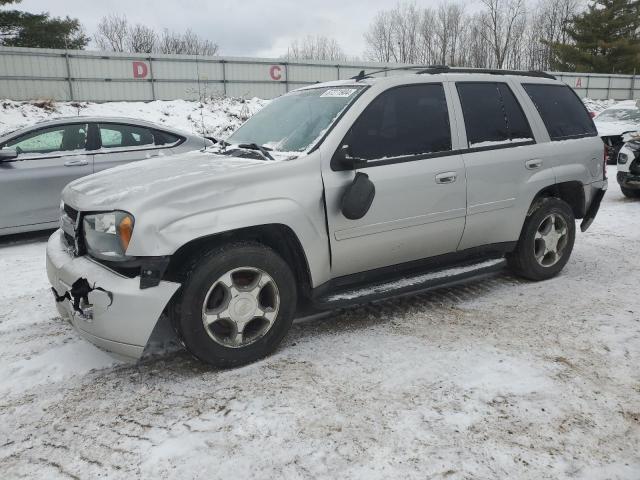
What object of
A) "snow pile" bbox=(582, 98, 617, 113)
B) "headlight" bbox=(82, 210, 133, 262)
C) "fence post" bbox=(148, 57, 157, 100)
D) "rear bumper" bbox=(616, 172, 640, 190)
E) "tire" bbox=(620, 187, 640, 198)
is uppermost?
"fence post" bbox=(148, 57, 157, 100)

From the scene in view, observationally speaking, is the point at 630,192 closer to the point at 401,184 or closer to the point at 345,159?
the point at 401,184

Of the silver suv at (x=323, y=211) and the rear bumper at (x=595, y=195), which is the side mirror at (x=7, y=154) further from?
the rear bumper at (x=595, y=195)

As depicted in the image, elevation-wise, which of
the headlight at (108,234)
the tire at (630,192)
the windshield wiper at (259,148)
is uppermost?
the windshield wiper at (259,148)

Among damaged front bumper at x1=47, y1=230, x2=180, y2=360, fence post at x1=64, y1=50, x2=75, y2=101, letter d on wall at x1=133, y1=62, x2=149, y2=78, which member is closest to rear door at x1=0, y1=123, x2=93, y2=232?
damaged front bumper at x1=47, y1=230, x2=180, y2=360

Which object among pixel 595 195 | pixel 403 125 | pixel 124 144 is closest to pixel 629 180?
pixel 595 195

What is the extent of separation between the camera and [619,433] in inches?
100

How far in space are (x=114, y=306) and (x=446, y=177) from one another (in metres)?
2.52

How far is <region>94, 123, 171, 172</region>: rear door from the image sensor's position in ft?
22.8

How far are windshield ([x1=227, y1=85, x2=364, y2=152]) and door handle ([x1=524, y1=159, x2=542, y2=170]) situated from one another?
1.66 meters

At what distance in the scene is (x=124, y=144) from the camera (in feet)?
23.5

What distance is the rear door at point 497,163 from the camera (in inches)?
162

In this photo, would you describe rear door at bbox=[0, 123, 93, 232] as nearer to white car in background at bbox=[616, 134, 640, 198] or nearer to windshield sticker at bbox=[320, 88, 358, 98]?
windshield sticker at bbox=[320, 88, 358, 98]

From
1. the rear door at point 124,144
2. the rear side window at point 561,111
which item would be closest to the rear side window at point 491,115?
the rear side window at point 561,111

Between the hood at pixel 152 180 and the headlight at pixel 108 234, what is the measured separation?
65 mm
